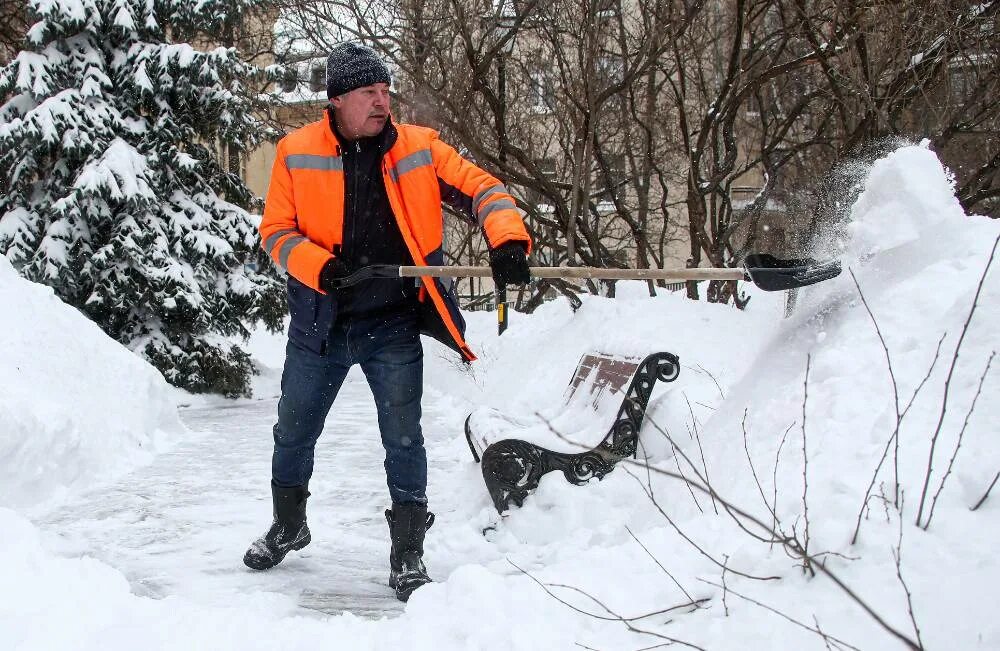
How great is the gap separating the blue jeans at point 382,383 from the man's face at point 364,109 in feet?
2.33

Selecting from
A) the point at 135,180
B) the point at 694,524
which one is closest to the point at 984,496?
the point at 694,524

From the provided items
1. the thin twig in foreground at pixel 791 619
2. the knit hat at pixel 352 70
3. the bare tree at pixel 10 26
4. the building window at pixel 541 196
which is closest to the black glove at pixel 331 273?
the knit hat at pixel 352 70

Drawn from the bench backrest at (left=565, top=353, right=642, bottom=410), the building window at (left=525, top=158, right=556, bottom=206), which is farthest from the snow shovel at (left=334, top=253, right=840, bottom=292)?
the building window at (left=525, top=158, right=556, bottom=206)

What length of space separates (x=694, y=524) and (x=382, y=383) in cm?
138

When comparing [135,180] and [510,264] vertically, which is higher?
[135,180]

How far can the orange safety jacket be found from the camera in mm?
3441

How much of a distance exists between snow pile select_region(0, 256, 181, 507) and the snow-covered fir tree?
347 cm

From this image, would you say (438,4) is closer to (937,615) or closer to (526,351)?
(526,351)

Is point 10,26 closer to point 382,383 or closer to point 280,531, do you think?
point 280,531

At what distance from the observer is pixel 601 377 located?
17.1 feet

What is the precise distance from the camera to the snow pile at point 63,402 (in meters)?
4.98

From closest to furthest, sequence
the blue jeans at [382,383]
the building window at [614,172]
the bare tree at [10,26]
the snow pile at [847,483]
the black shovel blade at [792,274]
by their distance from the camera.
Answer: the snow pile at [847,483] → the black shovel blade at [792,274] → the blue jeans at [382,383] → the building window at [614,172] → the bare tree at [10,26]

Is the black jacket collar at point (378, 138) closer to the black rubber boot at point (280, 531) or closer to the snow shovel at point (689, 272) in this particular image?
the snow shovel at point (689, 272)

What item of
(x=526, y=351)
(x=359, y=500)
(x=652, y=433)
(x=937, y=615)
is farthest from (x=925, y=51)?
(x=937, y=615)
